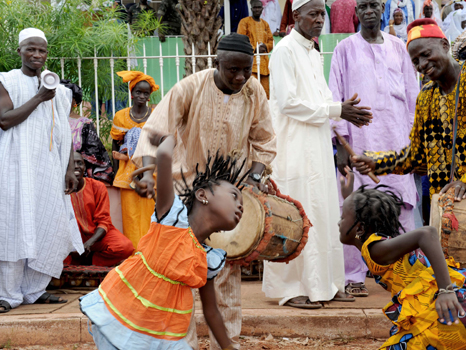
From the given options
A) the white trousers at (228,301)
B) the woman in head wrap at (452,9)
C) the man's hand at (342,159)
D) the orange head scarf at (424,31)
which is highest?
the woman in head wrap at (452,9)

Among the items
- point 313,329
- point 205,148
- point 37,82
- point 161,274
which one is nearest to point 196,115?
point 205,148

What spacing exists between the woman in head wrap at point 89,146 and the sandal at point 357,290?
10.7 feet

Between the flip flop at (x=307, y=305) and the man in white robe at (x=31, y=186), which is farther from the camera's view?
the man in white robe at (x=31, y=186)

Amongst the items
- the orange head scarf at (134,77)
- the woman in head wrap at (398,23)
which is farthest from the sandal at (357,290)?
A: the woman in head wrap at (398,23)

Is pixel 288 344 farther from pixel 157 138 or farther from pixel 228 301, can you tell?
pixel 157 138

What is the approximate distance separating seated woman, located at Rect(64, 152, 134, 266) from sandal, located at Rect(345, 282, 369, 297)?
2607 mm

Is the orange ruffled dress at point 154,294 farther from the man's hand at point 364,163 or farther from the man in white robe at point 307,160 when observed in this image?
the man in white robe at point 307,160

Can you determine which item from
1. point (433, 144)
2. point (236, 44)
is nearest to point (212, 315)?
point (236, 44)

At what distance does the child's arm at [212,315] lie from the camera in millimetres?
3158

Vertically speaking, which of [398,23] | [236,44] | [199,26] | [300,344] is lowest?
[300,344]

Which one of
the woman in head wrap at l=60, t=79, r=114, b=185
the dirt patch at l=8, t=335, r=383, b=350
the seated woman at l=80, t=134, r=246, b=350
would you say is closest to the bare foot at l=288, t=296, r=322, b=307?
the dirt patch at l=8, t=335, r=383, b=350

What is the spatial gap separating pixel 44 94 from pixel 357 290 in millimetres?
3513

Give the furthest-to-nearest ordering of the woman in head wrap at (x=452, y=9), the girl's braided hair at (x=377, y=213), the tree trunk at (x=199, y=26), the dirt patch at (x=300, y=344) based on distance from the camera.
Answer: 1. the woman in head wrap at (x=452, y=9)
2. the tree trunk at (x=199, y=26)
3. the dirt patch at (x=300, y=344)
4. the girl's braided hair at (x=377, y=213)

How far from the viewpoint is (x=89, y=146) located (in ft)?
23.8
